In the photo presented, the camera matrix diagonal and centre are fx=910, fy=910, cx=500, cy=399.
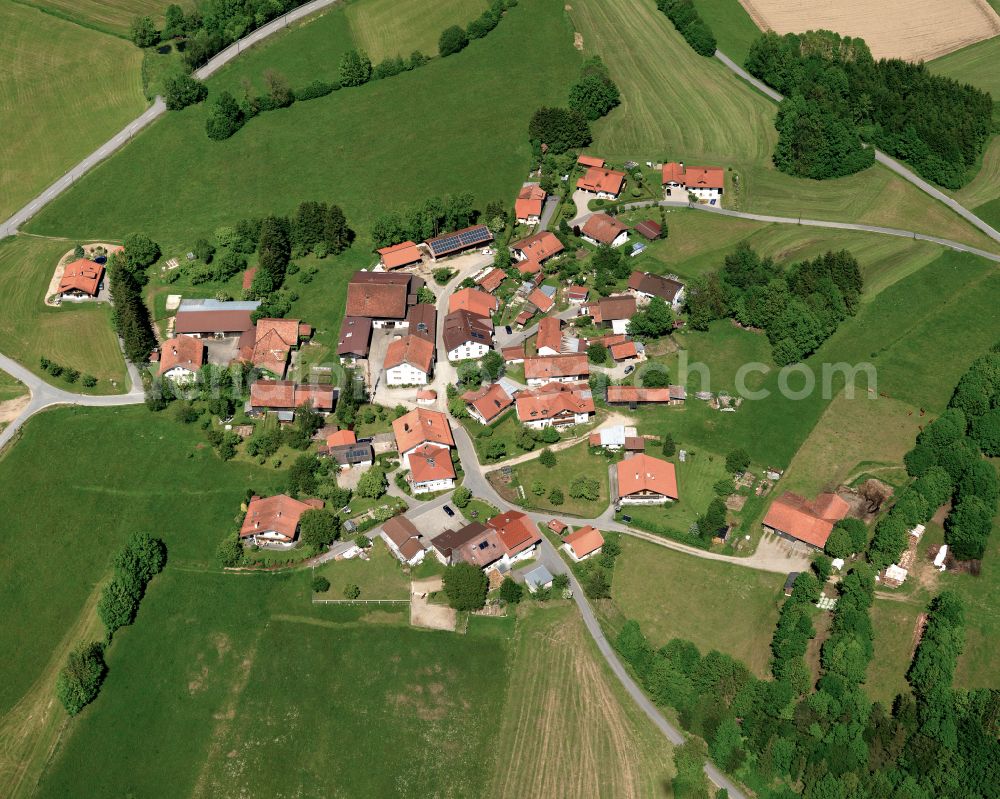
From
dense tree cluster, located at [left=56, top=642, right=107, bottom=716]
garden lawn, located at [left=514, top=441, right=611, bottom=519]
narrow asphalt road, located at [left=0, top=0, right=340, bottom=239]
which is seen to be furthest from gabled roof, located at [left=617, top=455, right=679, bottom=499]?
narrow asphalt road, located at [left=0, top=0, right=340, bottom=239]

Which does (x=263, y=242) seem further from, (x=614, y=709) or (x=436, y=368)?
(x=614, y=709)

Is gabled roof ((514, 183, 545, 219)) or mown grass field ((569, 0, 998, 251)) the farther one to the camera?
mown grass field ((569, 0, 998, 251))

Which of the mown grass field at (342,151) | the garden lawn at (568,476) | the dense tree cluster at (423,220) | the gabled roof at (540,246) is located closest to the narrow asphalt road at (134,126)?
the mown grass field at (342,151)

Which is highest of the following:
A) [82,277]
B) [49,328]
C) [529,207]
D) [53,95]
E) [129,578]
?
[53,95]

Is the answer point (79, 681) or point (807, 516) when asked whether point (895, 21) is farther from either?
point (79, 681)

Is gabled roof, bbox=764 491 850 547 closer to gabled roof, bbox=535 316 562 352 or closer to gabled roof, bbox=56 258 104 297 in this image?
gabled roof, bbox=535 316 562 352

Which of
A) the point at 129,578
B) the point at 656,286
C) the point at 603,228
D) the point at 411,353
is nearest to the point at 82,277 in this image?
the point at 411,353

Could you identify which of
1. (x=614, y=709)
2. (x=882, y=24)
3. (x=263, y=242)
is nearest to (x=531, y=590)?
(x=614, y=709)
